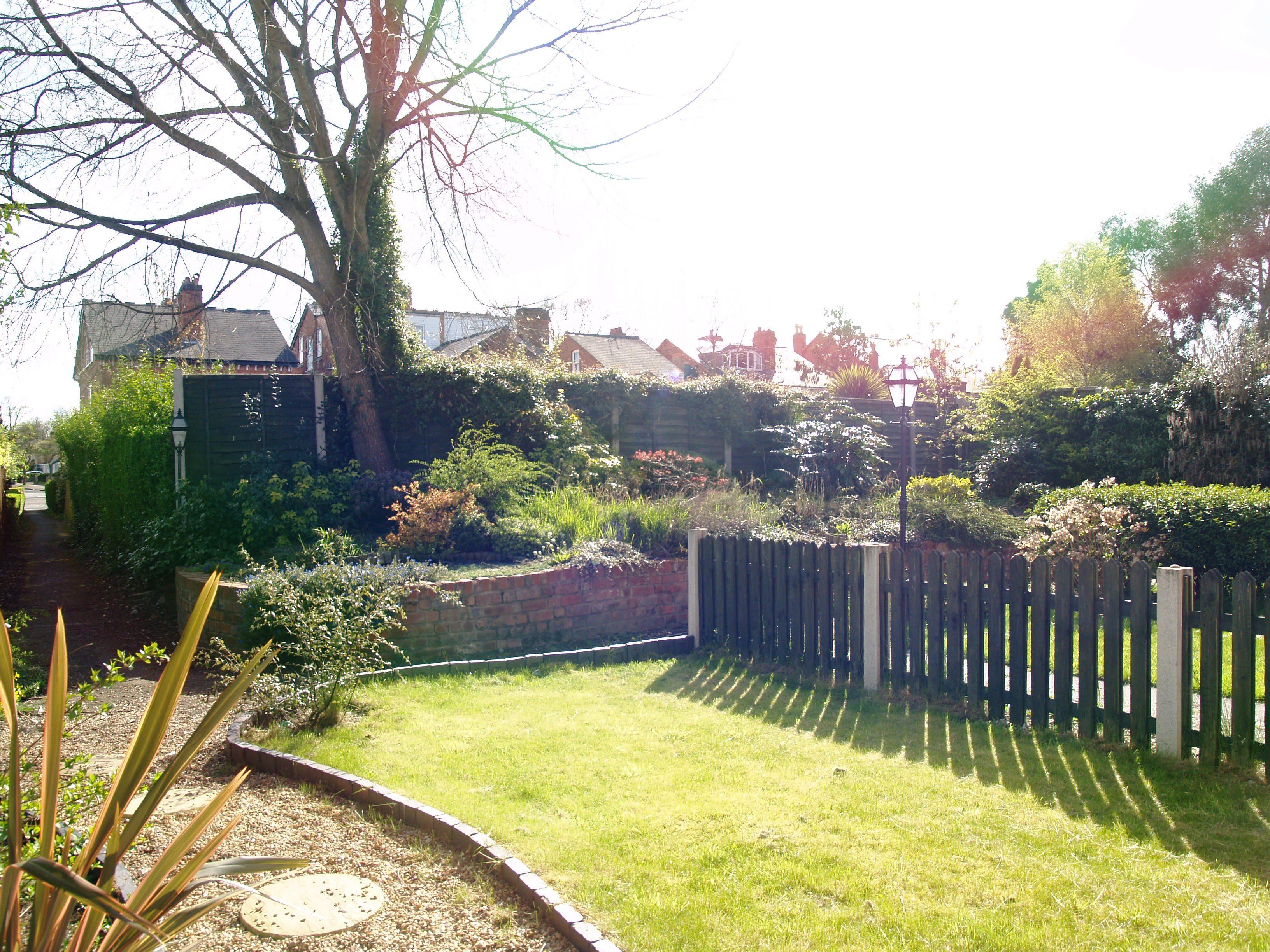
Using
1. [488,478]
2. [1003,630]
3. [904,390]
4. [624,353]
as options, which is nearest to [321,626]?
[1003,630]

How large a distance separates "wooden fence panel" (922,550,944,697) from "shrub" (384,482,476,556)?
486cm

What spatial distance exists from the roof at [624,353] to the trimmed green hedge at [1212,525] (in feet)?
94.8

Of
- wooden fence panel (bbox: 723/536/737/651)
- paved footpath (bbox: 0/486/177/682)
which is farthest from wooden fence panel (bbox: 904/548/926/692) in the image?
paved footpath (bbox: 0/486/177/682)

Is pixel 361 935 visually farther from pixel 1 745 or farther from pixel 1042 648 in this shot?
pixel 1042 648

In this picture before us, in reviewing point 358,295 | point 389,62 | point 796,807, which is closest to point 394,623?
point 796,807

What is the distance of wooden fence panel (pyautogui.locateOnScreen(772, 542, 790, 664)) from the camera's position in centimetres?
656

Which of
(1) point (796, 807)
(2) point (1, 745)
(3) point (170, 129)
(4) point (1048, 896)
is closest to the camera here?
(4) point (1048, 896)

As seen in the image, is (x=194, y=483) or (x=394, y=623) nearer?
(x=394, y=623)

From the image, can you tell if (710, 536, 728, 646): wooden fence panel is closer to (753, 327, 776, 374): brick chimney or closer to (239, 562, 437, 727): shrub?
(239, 562, 437, 727): shrub

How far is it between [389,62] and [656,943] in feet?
33.1

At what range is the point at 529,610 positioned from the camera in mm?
7516

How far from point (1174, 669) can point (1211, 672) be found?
0.60 ft

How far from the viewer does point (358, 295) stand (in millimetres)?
11078

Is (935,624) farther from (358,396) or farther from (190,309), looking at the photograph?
(190,309)
